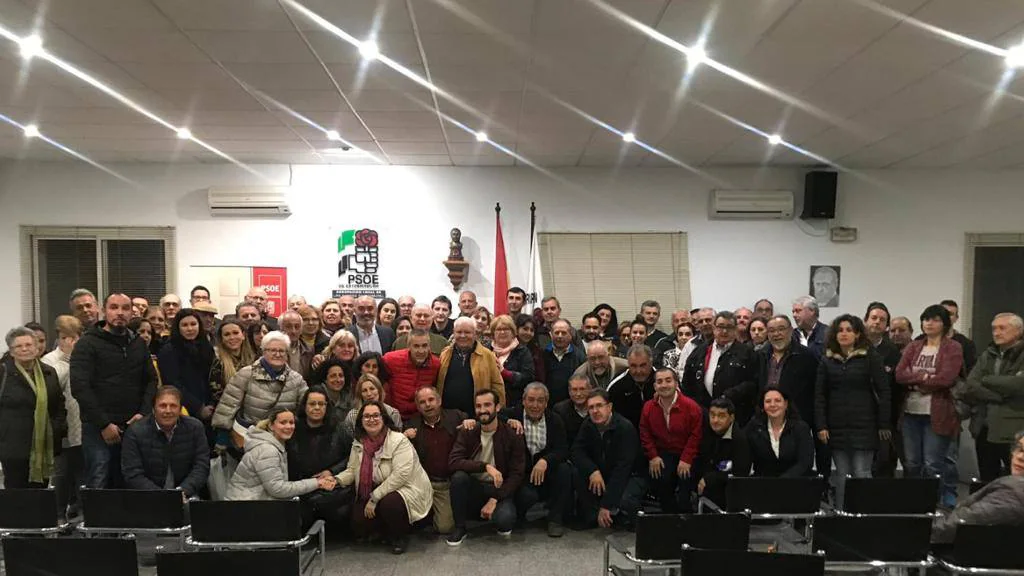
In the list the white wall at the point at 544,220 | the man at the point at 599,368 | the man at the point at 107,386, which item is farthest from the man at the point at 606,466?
the white wall at the point at 544,220

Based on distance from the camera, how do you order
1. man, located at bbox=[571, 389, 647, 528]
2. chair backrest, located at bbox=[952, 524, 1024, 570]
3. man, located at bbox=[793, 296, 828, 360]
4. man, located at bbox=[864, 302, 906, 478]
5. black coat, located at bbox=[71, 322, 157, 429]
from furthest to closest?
man, located at bbox=[793, 296, 828, 360] → man, located at bbox=[864, 302, 906, 478] → man, located at bbox=[571, 389, 647, 528] → black coat, located at bbox=[71, 322, 157, 429] → chair backrest, located at bbox=[952, 524, 1024, 570]

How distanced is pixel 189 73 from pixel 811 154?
559 centimetres

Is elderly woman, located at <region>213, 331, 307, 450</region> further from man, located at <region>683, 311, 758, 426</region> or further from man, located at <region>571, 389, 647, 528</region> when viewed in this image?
man, located at <region>683, 311, 758, 426</region>

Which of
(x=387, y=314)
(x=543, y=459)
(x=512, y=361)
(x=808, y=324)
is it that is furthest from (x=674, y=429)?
(x=387, y=314)

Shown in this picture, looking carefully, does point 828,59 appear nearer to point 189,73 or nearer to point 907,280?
point 189,73

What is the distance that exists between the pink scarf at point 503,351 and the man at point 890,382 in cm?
254

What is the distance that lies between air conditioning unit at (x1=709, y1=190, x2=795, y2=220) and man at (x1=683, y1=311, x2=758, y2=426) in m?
2.82

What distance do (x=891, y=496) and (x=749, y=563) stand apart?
137 cm

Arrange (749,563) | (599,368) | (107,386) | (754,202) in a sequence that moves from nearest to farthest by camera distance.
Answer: (749,563)
(107,386)
(599,368)
(754,202)

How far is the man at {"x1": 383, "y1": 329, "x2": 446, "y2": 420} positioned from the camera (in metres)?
3.88

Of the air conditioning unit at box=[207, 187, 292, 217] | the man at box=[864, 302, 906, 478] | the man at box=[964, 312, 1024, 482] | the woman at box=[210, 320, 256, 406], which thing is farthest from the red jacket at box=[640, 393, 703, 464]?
the air conditioning unit at box=[207, 187, 292, 217]

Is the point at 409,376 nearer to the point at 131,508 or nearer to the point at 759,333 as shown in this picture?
the point at 131,508

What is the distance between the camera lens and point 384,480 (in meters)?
3.46

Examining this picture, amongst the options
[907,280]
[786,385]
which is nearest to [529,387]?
[786,385]
